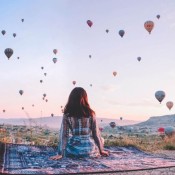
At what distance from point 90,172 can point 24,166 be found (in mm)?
1601

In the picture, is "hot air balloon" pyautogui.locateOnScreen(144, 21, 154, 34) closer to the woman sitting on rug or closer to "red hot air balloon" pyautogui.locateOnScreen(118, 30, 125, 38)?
"red hot air balloon" pyautogui.locateOnScreen(118, 30, 125, 38)

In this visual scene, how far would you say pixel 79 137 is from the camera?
9.24 meters

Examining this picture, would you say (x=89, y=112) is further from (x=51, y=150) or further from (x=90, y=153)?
(x=51, y=150)

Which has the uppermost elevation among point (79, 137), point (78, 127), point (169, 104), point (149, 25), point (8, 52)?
point (149, 25)

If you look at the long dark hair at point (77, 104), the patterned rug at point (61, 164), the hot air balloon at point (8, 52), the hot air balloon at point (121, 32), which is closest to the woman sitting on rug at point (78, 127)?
the long dark hair at point (77, 104)

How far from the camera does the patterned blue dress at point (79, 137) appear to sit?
914cm

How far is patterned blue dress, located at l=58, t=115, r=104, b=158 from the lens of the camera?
9.14 metres

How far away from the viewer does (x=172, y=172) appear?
26.0 feet

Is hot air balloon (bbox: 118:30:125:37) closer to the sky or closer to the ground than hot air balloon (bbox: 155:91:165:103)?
closer to the sky

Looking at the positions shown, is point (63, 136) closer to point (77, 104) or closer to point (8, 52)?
point (77, 104)

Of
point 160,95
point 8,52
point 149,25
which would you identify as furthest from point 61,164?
point 160,95

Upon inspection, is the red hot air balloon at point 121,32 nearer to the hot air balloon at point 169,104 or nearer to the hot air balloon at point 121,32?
the hot air balloon at point 121,32

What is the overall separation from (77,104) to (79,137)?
2.71ft

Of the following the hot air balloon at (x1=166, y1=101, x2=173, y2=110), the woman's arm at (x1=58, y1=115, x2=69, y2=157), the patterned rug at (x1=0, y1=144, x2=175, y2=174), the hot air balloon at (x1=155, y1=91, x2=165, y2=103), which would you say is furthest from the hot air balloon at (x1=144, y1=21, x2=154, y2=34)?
the woman's arm at (x1=58, y1=115, x2=69, y2=157)
